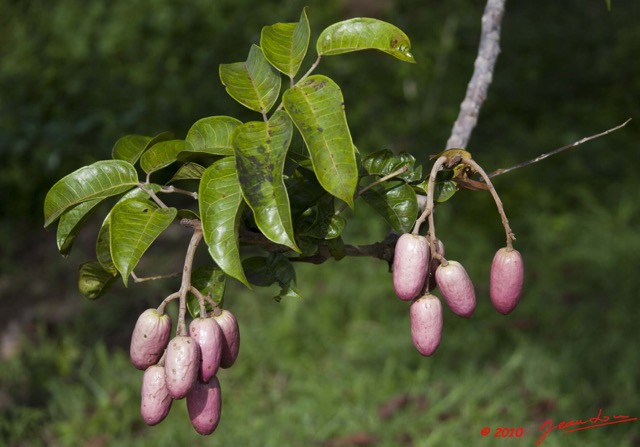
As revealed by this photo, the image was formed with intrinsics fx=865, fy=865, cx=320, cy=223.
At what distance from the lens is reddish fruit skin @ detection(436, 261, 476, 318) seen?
108 centimetres

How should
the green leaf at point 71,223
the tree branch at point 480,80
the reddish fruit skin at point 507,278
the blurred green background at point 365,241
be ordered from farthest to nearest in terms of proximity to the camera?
the blurred green background at point 365,241
the tree branch at point 480,80
the green leaf at point 71,223
the reddish fruit skin at point 507,278

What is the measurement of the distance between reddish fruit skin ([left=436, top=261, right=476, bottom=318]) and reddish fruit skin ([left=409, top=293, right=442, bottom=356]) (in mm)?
19

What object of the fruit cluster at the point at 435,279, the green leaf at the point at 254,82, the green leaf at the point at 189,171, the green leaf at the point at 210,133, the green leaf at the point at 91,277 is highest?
the green leaf at the point at 254,82

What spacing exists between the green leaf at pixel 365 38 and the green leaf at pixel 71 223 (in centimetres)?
40

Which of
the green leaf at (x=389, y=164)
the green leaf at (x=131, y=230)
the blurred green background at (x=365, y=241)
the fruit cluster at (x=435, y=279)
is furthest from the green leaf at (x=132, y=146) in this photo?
the blurred green background at (x=365, y=241)

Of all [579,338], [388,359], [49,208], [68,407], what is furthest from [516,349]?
[49,208]

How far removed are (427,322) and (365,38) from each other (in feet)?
1.32

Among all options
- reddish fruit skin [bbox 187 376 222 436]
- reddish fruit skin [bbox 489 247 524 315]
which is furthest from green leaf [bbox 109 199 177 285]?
reddish fruit skin [bbox 489 247 524 315]

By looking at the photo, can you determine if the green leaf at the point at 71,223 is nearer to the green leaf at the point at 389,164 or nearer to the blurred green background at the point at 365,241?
the green leaf at the point at 389,164

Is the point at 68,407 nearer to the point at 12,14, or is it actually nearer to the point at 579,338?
the point at 579,338

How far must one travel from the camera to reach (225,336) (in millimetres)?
1099

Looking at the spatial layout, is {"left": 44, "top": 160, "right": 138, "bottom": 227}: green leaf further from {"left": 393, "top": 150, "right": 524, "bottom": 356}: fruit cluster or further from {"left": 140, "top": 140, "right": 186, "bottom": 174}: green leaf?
{"left": 393, "top": 150, "right": 524, "bottom": 356}: fruit cluster

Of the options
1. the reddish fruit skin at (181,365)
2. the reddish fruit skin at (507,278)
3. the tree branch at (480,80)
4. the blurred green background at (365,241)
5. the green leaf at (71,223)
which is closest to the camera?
the reddish fruit skin at (181,365)

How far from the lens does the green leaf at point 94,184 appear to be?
1.19 metres
